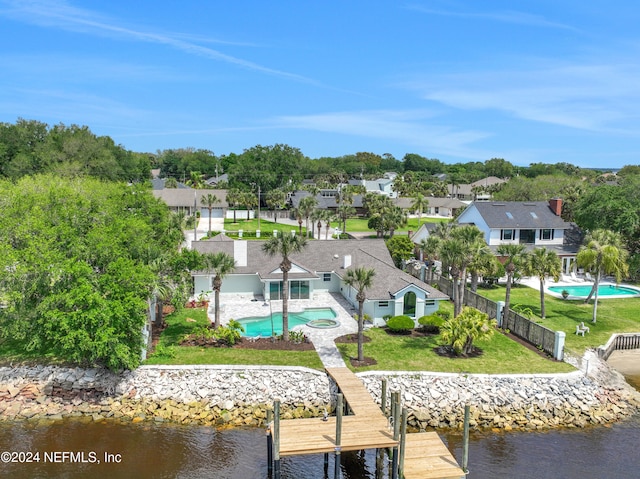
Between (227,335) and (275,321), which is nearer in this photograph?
(227,335)

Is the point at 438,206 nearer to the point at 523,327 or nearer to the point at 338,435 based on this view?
the point at 523,327

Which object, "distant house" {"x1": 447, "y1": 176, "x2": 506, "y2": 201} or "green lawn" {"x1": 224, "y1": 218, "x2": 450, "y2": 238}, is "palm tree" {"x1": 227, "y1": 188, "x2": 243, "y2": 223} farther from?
"distant house" {"x1": 447, "y1": 176, "x2": 506, "y2": 201}

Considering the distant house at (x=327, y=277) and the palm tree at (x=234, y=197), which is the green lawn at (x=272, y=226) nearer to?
the palm tree at (x=234, y=197)

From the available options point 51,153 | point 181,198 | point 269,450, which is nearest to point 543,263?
point 269,450

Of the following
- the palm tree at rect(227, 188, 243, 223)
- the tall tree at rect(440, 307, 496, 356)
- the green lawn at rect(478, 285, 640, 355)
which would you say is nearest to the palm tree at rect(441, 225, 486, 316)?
the tall tree at rect(440, 307, 496, 356)

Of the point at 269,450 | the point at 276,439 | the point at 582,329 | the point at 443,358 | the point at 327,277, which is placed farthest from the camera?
the point at 327,277

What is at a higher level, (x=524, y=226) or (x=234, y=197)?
(x=234, y=197)

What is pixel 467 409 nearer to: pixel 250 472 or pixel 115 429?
pixel 250 472
